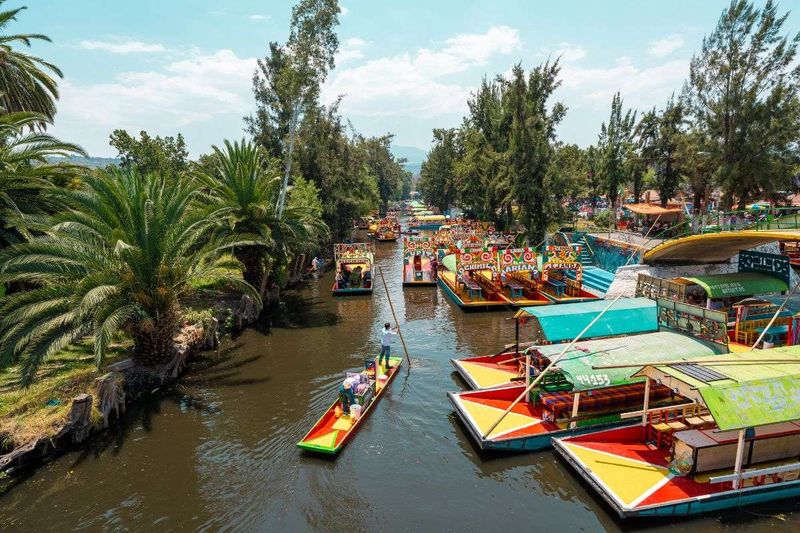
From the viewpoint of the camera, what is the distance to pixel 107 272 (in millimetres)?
14172

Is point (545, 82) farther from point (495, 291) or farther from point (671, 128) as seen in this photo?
point (495, 291)

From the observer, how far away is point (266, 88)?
44.2 meters

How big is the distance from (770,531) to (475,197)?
51.8 metres

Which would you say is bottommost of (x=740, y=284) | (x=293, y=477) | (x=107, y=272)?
(x=293, y=477)

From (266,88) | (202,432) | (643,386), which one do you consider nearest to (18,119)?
(202,432)

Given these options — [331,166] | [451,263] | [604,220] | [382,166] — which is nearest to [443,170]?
[382,166]

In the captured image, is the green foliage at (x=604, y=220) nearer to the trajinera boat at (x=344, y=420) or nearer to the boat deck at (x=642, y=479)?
the trajinera boat at (x=344, y=420)

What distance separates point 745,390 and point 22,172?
22.6 metres

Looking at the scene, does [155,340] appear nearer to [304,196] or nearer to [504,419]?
[504,419]

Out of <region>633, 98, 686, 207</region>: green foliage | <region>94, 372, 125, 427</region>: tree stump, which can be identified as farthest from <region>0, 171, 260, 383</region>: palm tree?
<region>633, 98, 686, 207</region>: green foliage

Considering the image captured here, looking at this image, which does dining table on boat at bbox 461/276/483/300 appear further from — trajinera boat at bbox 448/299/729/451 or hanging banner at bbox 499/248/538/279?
trajinera boat at bbox 448/299/729/451

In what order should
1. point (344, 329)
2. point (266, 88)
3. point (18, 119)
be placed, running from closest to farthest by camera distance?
1. point (18, 119)
2. point (344, 329)
3. point (266, 88)

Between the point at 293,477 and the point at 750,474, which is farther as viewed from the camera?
the point at 293,477

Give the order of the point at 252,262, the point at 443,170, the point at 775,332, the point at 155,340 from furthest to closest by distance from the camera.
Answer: the point at 443,170, the point at 252,262, the point at 775,332, the point at 155,340
